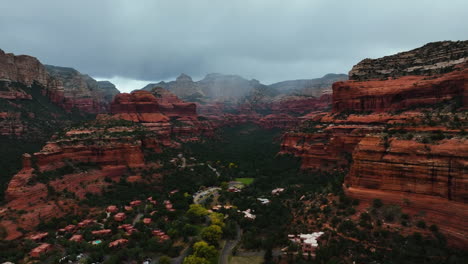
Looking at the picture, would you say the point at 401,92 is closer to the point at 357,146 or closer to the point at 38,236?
the point at 357,146

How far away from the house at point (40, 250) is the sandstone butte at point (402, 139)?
143 feet

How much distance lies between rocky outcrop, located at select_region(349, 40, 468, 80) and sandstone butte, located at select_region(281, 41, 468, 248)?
180mm

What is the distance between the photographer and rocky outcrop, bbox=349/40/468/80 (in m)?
51.0

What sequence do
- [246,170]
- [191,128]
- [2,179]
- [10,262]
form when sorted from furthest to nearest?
[191,128] → [246,170] → [2,179] → [10,262]

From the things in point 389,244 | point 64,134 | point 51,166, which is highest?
point 64,134

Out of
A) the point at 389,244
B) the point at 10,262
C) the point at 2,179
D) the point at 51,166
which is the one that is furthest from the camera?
the point at 2,179

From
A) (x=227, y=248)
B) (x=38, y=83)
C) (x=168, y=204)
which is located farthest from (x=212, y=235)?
(x=38, y=83)

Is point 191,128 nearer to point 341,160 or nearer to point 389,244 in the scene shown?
point 341,160

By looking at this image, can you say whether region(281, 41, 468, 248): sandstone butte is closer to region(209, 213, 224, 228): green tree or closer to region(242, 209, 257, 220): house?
region(242, 209, 257, 220): house

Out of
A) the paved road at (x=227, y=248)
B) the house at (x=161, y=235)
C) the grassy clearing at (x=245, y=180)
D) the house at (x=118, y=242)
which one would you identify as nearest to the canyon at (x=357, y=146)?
the house at (x=118, y=242)

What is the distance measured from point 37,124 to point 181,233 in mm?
77290

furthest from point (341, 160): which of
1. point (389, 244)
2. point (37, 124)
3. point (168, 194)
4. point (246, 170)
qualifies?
point (37, 124)

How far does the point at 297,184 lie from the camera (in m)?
56.6

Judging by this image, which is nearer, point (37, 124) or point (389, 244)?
point (389, 244)
